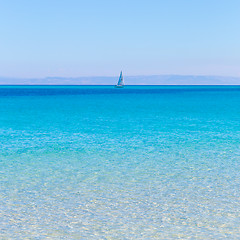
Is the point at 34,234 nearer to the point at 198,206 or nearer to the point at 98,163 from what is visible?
the point at 198,206

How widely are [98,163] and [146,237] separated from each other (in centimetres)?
669

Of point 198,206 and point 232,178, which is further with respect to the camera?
point 232,178

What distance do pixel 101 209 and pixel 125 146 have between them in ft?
30.3

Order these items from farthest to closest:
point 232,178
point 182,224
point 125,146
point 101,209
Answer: point 125,146, point 232,178, point 101,209, point 182,224

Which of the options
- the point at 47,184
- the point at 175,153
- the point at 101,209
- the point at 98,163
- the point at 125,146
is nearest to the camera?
the point at 101,209

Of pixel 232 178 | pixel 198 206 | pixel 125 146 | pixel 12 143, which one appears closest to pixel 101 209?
pixel 198 206

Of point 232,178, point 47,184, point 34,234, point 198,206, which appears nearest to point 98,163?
point 47,184

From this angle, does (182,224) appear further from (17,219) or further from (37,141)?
(37,141)

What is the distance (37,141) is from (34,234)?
12.5 meters

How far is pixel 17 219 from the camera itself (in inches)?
304

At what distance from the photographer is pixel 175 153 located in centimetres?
1556

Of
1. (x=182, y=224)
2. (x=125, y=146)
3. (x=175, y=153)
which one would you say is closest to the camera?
(x=182, y=224)

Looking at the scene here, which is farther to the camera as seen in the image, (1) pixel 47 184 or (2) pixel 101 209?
(1) pixel 47 184

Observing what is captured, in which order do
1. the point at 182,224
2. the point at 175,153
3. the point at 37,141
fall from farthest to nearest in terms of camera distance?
1. the point at 37,141
2. the point at 175,153
3. the point at 182,224
